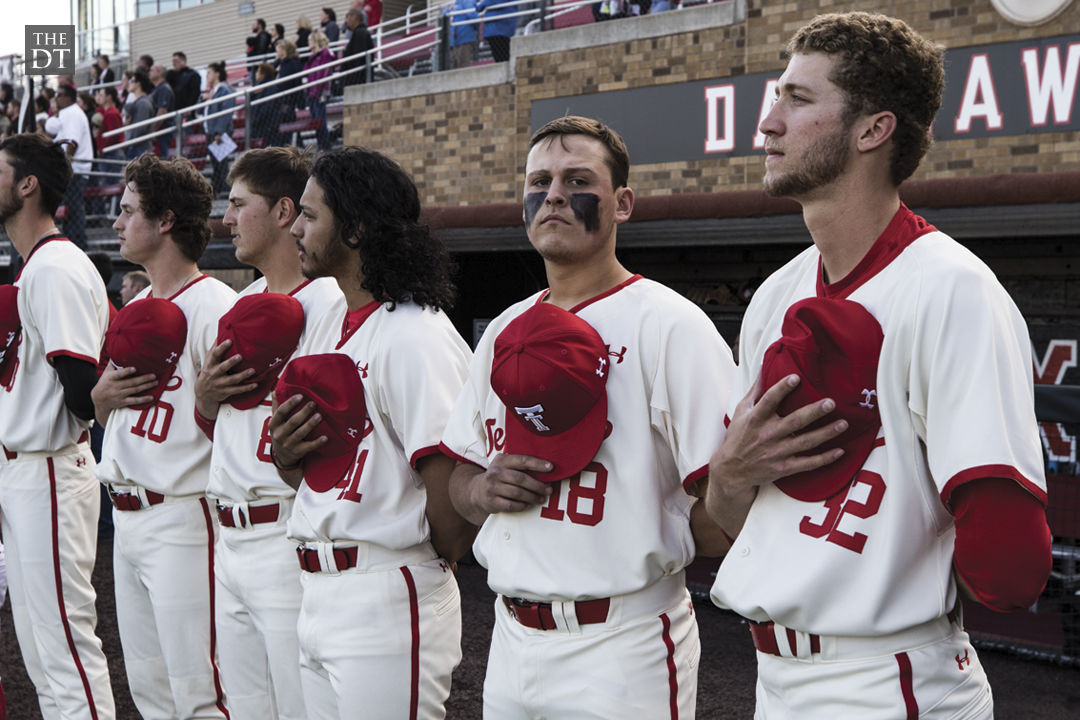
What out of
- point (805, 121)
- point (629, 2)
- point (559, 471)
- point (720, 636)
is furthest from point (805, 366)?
point (629, 2)

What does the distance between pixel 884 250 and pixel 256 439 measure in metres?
2.11

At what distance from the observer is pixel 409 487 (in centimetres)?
295

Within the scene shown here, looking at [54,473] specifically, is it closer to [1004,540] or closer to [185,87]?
[1004,540]

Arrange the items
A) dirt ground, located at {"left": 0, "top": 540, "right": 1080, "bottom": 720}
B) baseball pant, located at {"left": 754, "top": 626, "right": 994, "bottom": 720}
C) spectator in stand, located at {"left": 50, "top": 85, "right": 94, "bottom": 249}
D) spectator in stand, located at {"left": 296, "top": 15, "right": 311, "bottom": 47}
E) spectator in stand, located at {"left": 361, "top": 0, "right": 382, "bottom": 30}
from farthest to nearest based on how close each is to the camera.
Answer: spectator in stand, located at {"left": 361, "top": 0, "right": 382, "bottom": 30} < spectator in stand, located at {"left": 296, "top": 15, "right": 311, "bottom": 47} < spectator in stand, located at {"left": 50, "top": 85, "right": 94, "bottom": 249} < dirt ground, located at {"left": 0, "top": 540, "right": 1080, "bottom": 720} < baseball pant, located at {"left": 754, "top": 626, "right": 994, "bottom": 720}

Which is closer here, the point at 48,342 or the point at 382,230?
the point at 382,230

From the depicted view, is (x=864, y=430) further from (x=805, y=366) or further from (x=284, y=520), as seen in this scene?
(x=284, y=520)

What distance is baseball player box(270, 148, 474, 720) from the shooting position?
111 inches

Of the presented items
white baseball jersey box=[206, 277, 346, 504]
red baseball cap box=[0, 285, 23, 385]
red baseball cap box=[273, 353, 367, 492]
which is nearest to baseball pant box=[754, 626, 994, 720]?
red baseball cap box=[273, 353, 367, 492]

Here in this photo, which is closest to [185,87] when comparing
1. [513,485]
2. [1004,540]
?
[513,485]

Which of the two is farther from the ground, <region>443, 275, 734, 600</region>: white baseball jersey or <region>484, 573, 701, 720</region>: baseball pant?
<region>443, 275, 734, 600</region>: white baseball jersey

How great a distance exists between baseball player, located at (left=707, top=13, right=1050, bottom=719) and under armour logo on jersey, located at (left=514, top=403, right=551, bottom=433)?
1.41 feet

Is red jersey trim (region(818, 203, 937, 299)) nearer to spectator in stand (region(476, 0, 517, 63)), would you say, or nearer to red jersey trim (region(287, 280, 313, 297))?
red jersey trim (region(287, 280, 313, 297))

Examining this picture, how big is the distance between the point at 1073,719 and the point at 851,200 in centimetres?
367

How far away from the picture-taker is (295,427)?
111 inches
